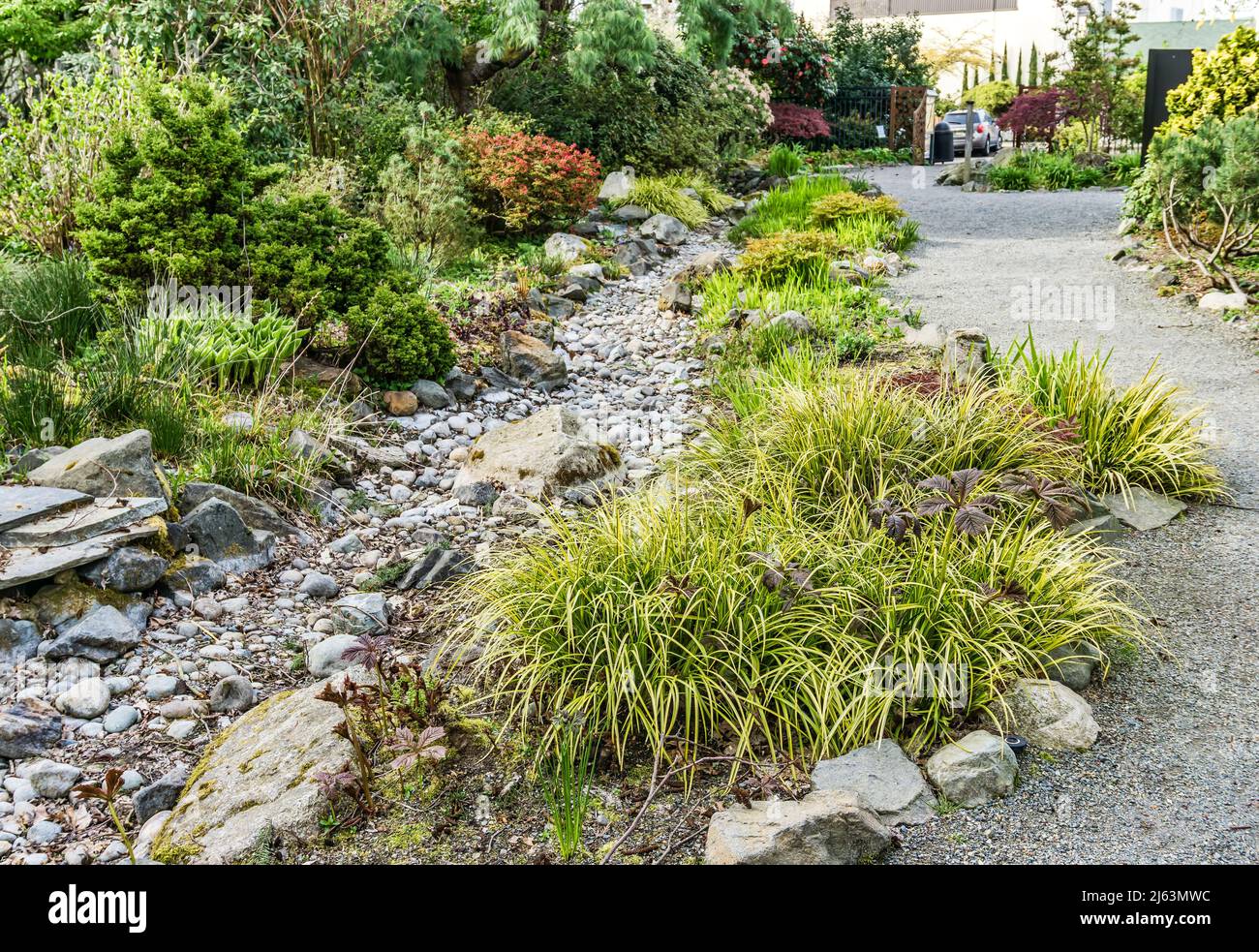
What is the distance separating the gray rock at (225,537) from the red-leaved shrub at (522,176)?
5835mm

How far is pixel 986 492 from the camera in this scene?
151 inches

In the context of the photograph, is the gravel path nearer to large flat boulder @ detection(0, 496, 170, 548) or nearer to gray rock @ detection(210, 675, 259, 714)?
gray rock @ detection(210, 675, 259, 714)

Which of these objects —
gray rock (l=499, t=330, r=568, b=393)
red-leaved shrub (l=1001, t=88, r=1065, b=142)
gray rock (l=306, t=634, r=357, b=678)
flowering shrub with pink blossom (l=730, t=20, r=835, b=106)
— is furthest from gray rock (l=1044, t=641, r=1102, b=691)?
red-leaved shrub (l=1001, t=88, r=1065, b=142)

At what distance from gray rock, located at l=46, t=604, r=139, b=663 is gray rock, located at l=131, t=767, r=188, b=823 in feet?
2.56

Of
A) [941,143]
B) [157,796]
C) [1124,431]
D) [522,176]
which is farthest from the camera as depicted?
[941,143]

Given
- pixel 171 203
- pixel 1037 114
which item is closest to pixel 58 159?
pixel 171 203

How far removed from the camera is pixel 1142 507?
4590 millimetres

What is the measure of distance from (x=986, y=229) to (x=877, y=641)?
958cm

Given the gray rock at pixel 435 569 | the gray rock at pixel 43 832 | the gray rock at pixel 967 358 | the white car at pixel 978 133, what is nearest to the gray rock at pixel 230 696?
the gray rock at pixel 43 832

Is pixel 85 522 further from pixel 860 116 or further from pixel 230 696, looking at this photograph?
pixel 860 116

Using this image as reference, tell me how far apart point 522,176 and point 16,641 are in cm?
712

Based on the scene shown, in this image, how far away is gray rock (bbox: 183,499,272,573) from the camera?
418 cm

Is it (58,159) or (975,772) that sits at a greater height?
(58,159)
